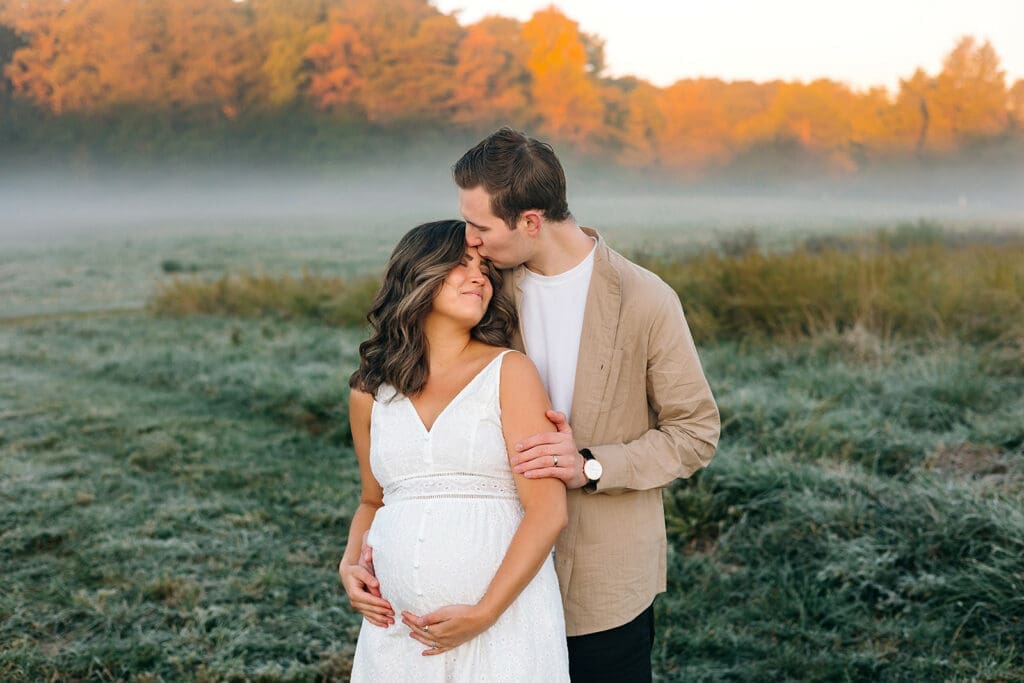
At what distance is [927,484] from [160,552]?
4001 mm

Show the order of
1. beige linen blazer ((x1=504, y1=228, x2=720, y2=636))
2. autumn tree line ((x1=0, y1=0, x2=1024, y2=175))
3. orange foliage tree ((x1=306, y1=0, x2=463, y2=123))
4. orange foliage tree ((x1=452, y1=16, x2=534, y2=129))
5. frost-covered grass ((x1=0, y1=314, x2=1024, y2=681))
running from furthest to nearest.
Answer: orange foliage tree ((x1=306, y1=0, x2=463, y2=123)), orange foliage tree ((x1=452, y1=16, x2=534, y2=129)), autumn tree line ((x1=0, y1=0, x2=1024, y2=175)), frost-covered grass ((x1=0, y1=314, x2=1024, y2=681)), beige linen blazer ((x1=504, y1=228, x2=720, y2=636))

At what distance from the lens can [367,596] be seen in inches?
80.9

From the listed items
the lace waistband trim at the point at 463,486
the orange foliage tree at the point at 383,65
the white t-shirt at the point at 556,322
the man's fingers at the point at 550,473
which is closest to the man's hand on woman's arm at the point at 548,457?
the man's fingers at the point at 550,473

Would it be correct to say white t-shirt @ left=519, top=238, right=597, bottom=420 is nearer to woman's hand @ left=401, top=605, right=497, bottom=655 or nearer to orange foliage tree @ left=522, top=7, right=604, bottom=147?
woman's hand @ left=401, top=605, right=497, bottom=655

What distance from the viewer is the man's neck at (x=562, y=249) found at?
2205 millimetres

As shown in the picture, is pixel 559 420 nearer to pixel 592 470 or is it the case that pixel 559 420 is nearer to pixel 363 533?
pixel 592 470

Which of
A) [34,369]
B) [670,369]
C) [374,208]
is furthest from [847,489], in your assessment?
[374,208]

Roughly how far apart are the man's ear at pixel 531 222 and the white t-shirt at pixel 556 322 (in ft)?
0.48

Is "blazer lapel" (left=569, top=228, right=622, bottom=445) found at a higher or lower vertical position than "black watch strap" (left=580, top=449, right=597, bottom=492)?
higher

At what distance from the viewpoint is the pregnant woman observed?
1943 mm

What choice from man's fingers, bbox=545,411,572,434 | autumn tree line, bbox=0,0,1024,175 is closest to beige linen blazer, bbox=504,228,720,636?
man's fingers, bbox=545,411,572,434

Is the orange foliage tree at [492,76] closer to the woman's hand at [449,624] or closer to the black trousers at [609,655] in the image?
the black trousers at [609,655]

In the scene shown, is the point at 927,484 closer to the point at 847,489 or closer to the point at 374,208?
the point at 847,489

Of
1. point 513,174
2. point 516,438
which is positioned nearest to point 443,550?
point 516,438
